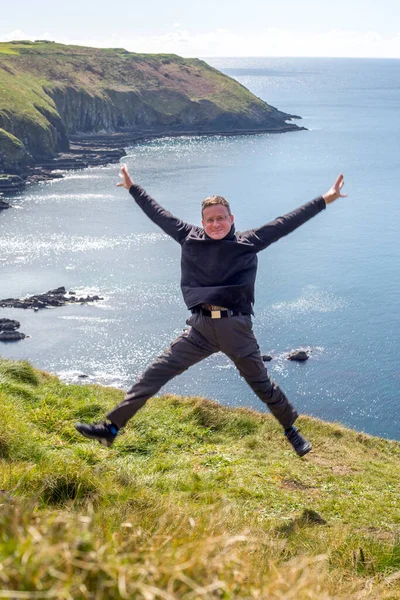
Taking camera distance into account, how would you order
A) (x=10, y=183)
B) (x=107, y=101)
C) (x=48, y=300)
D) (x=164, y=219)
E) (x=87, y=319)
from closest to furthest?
(x=164, y=219), (x=87, y=319), (x=48, y=300), (x=10, y=183), (x=107, y=101)

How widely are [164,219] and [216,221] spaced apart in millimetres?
768

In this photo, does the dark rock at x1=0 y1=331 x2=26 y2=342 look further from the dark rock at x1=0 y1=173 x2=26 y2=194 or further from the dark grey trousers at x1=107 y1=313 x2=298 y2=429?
the dark rock at x1=0 y1=173 x2=26 y2=194

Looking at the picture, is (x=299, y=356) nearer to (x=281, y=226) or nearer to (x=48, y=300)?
(x=48, y=300)

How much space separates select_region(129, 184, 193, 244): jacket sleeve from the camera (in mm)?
6859

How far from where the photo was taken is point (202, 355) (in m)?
6.78

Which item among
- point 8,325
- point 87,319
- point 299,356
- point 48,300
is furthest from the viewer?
point 48,300

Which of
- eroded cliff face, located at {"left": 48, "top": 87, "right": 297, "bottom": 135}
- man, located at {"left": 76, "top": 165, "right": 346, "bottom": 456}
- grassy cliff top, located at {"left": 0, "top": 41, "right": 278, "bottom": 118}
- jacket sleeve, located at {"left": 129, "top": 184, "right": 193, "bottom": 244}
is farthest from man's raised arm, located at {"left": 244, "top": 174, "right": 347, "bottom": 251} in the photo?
eroded cliff face, located at {"left": 48, "top": 87, "right": 297, "bottom": 135}

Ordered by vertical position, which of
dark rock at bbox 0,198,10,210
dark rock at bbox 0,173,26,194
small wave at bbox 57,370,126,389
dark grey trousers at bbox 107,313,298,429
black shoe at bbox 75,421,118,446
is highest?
dark grey trousers at bbox 107,313,298,429

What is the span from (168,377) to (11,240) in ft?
264

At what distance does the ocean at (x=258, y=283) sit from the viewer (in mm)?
50656

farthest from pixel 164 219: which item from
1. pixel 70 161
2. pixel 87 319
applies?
pixel 70 161

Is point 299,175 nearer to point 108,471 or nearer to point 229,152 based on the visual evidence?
point 229,152

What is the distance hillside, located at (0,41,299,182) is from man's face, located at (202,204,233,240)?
14077 cm

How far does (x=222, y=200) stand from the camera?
21.7 ft
